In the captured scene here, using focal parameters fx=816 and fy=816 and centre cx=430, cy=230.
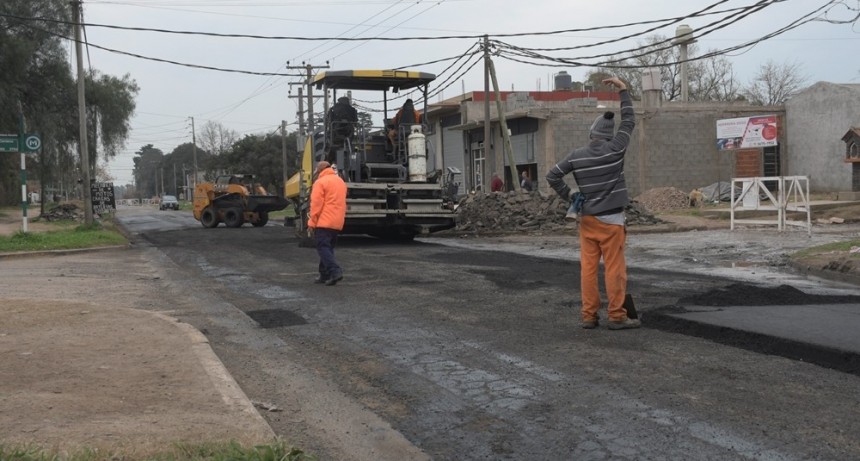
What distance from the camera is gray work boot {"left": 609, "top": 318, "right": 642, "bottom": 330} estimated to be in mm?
6902

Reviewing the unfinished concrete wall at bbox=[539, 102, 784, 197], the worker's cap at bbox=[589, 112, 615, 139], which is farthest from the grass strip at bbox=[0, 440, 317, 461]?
the unfinished concrete wall at bbox=[539, 102, 784, 197]

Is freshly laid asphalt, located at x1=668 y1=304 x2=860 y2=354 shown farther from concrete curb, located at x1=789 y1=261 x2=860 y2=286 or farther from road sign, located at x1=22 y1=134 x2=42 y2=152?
road sign, located at x1=22 y1=134 x2=42 y2=152

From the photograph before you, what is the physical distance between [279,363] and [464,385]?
1.65 meters

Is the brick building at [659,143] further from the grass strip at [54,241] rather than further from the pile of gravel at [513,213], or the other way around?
the grass strip at [54,241]

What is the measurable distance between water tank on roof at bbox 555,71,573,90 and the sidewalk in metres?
48.5

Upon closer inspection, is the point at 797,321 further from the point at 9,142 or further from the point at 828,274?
the point at 9,142

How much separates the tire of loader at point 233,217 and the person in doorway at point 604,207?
26.0 m

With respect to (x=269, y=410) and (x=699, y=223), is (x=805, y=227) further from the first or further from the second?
(x=269, y=410)

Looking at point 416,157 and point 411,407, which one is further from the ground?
point 416,157

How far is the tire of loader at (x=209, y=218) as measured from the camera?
31.8 meters

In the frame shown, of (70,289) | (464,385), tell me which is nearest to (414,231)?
(70,289)

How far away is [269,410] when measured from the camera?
4.90 meters

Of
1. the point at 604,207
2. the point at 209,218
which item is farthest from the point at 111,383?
the point at 209,218

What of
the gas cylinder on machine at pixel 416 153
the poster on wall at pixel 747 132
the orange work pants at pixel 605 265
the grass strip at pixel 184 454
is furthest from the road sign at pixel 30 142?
the poster on wall at pixel 747 132
